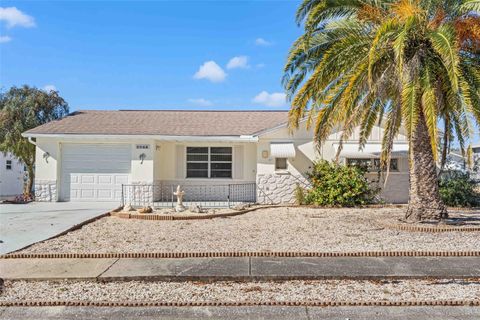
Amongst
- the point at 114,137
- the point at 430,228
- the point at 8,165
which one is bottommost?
the point at 430,228

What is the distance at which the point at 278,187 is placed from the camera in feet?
61.9

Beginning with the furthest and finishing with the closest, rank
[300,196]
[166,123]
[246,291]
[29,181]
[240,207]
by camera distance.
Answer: [29,181] < [166,123] < [300,196] < [240,207] < [246,291]

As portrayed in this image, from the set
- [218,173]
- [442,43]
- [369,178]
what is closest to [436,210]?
[442,43]

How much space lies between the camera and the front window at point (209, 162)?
67.8 feet

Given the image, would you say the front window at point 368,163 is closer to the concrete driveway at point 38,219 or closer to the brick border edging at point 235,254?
the brick border edging at point 235,254

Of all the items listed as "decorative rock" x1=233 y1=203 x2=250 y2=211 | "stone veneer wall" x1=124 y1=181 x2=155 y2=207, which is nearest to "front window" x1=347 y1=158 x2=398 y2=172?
"decorative rock" x1=233 y1=203 x2=250 y2=211

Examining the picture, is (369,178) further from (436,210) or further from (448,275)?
(448,275)

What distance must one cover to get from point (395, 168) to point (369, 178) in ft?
5.11

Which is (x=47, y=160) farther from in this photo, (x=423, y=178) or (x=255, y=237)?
(x=423, y=178)

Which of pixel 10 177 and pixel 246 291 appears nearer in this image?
pixel 246 291

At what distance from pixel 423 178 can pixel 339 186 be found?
203 inches

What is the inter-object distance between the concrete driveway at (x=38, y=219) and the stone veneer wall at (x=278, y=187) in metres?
7.01

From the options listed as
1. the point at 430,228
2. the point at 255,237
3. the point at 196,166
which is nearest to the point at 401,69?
the point at 430,228

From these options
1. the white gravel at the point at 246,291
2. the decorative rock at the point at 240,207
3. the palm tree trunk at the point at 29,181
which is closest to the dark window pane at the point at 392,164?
the decorative rock at the point at 240,207
